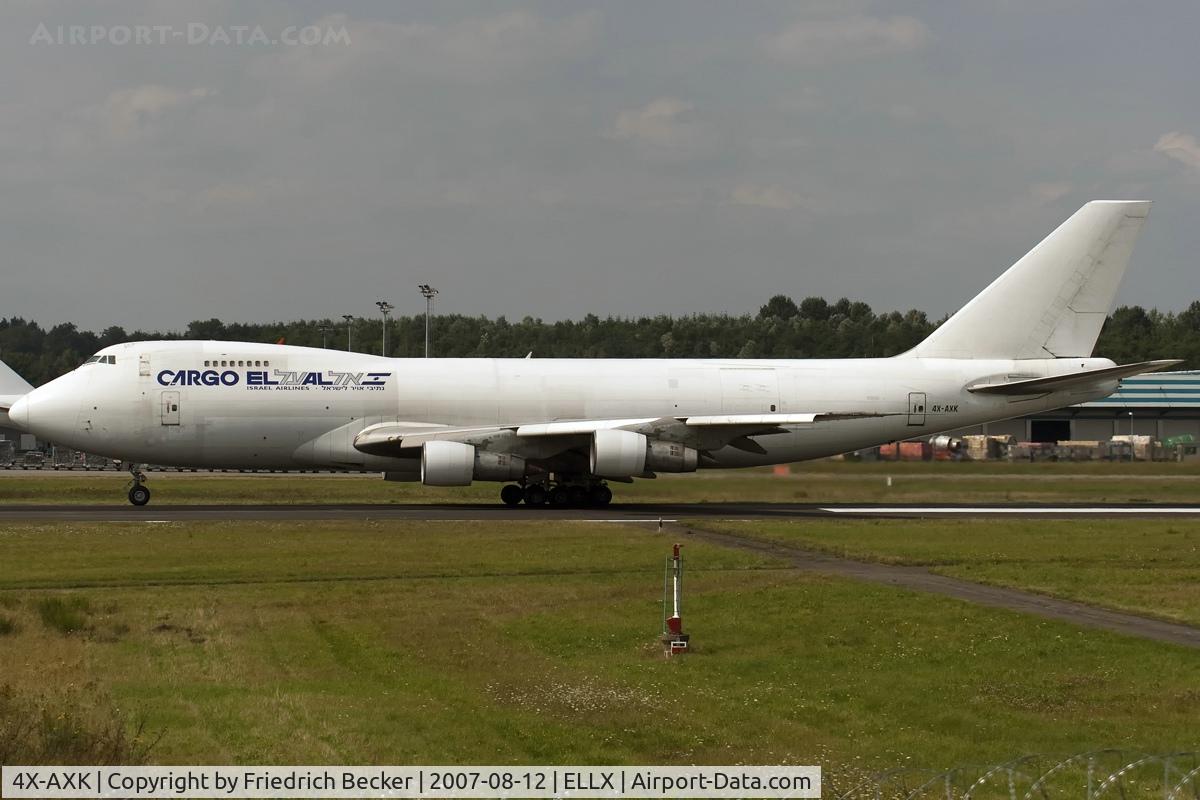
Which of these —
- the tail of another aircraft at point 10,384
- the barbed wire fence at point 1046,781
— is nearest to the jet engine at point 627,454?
the barbed wire fence at point 1046,781

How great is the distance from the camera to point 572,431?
35.8 metres

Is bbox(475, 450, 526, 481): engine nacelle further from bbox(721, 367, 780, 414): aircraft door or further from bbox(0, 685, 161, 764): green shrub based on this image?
bbox(0, 685, 161, 764): green shrub

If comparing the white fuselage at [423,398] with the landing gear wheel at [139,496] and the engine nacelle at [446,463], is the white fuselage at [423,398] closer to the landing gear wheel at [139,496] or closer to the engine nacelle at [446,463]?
the landing gear wheel at [139,496]

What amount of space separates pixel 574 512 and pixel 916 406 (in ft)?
38.3

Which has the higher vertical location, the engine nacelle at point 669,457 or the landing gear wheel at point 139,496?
the engine nacelle at point 669,457

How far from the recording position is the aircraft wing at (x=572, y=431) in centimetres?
3612

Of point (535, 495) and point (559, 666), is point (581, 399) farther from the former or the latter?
point (559, 666)

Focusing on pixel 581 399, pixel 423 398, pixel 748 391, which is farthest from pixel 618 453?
pixel 423 398

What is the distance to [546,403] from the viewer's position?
3853 centimetres

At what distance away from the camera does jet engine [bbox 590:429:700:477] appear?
117ft

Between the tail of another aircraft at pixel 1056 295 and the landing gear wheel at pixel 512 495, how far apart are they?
13.8 m

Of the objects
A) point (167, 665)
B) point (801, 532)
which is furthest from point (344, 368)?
point (167, 665)

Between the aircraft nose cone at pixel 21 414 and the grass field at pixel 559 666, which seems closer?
the grass field at pixel 559 666

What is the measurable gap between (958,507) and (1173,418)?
158 ft
